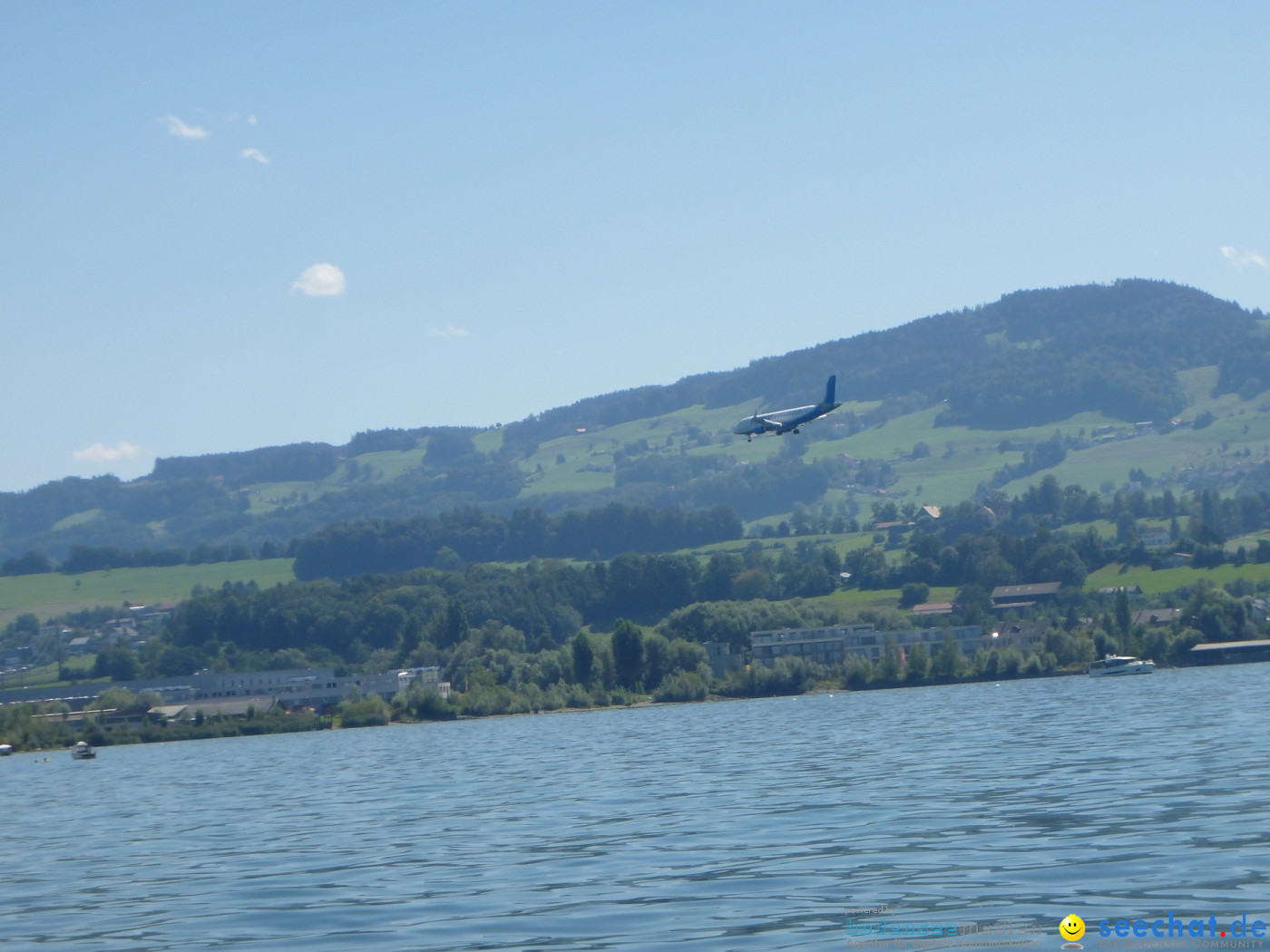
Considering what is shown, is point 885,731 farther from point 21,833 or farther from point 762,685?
point 762,685

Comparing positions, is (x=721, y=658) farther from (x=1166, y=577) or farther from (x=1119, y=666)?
(x=1166, y=577)

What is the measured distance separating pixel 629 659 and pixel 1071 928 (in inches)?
4296

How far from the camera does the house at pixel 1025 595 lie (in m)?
164

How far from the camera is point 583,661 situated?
12750 cm

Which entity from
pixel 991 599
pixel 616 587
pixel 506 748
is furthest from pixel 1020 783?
pixel 616 587

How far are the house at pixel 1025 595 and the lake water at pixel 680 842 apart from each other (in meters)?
99.4

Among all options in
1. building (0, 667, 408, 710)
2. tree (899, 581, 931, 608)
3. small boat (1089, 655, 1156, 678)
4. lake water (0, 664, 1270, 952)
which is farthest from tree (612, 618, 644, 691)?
lake water (0, 664, 1270, 952)

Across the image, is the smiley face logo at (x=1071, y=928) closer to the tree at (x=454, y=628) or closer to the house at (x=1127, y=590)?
the house at (x=1127, y=590)

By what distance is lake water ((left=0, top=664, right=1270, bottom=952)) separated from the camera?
22.6m

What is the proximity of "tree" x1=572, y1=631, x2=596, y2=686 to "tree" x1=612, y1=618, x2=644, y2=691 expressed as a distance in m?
2.15

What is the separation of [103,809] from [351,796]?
950 centimetres

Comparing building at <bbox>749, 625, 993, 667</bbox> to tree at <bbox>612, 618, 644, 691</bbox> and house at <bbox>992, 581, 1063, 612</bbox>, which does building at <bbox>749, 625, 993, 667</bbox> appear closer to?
tree at <bbox>612, 618, 644, 691</bbox>

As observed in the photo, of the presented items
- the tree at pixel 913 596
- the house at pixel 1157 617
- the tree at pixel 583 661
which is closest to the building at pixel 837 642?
the house at pixel 1157 617

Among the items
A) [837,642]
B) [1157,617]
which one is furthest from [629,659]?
[1157,617]
